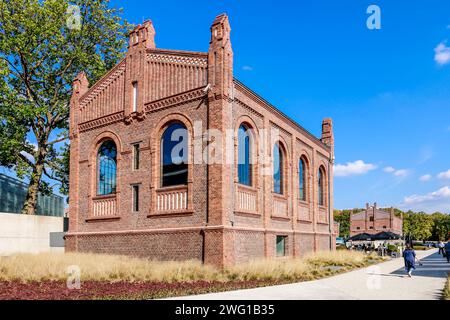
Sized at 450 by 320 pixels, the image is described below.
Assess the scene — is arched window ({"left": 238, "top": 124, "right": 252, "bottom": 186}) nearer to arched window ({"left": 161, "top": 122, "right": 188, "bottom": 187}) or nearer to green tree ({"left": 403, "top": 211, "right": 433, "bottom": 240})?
arched window ({"left": 161, "top": 122, "right": 188, "bottom": 187})

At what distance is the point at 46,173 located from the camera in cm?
3002

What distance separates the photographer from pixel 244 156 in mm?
20422

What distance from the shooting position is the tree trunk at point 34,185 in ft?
91.3

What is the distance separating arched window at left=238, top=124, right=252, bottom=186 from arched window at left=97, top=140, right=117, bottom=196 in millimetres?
6709

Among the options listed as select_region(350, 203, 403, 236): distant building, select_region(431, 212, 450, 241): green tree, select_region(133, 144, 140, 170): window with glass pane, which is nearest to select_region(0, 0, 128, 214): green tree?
select_region(133, 144, 140, 170): window with glass pane

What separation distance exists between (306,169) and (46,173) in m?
17.6

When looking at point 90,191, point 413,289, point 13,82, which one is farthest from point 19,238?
point 413,289

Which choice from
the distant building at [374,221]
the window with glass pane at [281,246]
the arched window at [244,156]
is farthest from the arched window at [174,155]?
the distant building at [374,221]

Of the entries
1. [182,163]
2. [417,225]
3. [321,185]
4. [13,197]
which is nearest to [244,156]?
[182,163]

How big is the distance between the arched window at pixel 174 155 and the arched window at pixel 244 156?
100 inches

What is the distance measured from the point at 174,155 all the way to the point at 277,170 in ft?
22.8

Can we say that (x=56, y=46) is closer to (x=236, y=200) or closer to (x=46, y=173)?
(x=46, y=173)

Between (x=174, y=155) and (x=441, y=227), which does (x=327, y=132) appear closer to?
(x=174, y=155)

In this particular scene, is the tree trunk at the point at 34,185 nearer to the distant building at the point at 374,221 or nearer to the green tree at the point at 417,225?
the distant building at the point at 374,221
